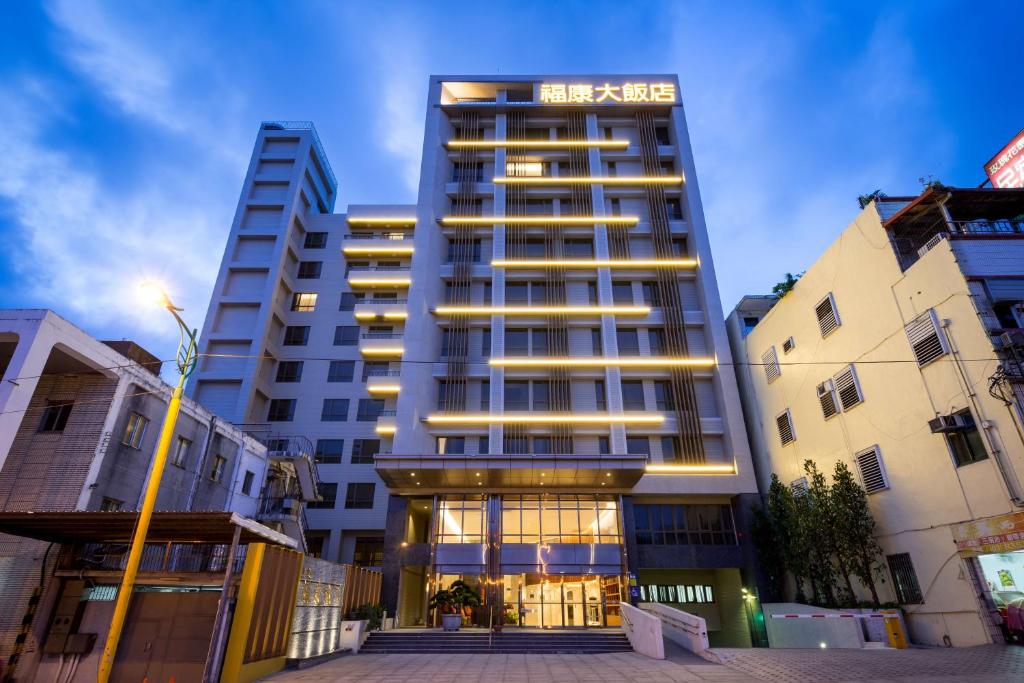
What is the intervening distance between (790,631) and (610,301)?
2099 cm

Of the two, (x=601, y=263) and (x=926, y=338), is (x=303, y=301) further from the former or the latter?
(x=926, y=338)

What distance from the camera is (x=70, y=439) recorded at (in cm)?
1842

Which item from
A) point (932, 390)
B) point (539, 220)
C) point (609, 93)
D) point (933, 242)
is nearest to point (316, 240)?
point (539, 220)

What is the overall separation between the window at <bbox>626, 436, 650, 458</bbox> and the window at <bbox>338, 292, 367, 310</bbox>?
26219 millimetres

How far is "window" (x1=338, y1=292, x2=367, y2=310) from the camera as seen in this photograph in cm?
4580

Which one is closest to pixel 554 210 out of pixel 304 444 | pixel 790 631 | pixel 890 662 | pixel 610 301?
pixel 610 301

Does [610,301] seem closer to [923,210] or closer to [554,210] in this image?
[554,210]

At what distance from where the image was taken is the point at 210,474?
25.8 m

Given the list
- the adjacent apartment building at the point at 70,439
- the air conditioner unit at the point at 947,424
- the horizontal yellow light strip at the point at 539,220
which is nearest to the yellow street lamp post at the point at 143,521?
the adjacent apartment building at the point at 70,439

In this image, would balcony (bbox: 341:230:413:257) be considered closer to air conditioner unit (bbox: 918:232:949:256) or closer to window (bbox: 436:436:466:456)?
window (bbox: 436:436:466:456)

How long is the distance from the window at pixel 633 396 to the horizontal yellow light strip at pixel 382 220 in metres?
24.8

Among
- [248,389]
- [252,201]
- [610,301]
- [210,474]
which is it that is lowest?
[210,474]

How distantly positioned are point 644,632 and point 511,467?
34.2ft

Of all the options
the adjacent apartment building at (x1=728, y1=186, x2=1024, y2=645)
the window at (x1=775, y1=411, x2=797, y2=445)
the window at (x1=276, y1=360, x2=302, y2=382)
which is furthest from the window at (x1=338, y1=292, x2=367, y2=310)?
the adjacent apartment building at (x1=728, y1=186, x2=1024, y2=645)
